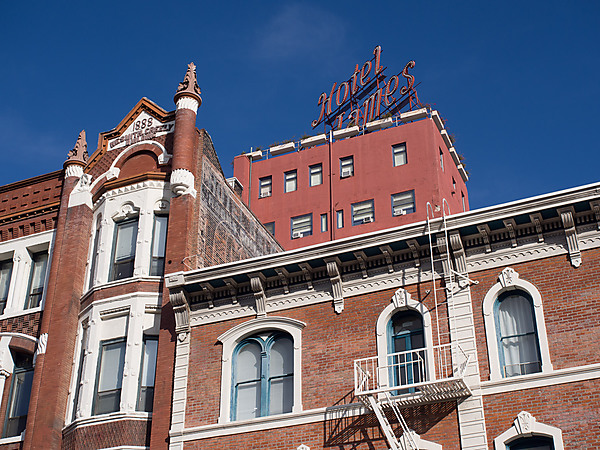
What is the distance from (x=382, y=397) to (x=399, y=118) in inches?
1259

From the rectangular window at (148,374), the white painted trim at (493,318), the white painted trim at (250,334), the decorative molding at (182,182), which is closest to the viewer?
the white painted trim at (493,318)

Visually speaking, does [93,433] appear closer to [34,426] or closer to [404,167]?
[34,426]

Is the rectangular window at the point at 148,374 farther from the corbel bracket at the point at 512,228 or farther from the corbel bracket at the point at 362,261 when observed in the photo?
the corbel bracket at the point at 512,228

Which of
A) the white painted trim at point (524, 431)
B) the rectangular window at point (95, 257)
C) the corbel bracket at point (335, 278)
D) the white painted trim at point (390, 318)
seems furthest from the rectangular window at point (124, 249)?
the white painted trim at point (524, 431)

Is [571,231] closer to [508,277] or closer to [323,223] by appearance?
[508,277]

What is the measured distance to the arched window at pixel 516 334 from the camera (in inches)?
815

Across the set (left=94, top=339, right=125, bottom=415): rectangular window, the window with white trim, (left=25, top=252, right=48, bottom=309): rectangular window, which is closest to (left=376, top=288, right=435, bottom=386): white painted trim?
(left=94, top=339, right=125, bottom=415): rectangular window

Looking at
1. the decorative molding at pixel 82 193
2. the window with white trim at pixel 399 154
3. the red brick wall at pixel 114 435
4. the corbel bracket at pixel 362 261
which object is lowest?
the red brick wall at pixel 114 435

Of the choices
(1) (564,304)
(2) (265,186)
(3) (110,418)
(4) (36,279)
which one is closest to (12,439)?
(3) (110,418)

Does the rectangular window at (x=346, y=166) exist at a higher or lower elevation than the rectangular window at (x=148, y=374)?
higher

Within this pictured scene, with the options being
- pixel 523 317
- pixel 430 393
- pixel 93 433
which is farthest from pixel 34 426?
pixel 523 317

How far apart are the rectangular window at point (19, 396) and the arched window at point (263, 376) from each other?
7583 mm

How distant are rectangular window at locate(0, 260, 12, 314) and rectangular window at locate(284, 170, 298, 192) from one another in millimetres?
24260

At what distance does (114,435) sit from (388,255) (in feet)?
29.6
